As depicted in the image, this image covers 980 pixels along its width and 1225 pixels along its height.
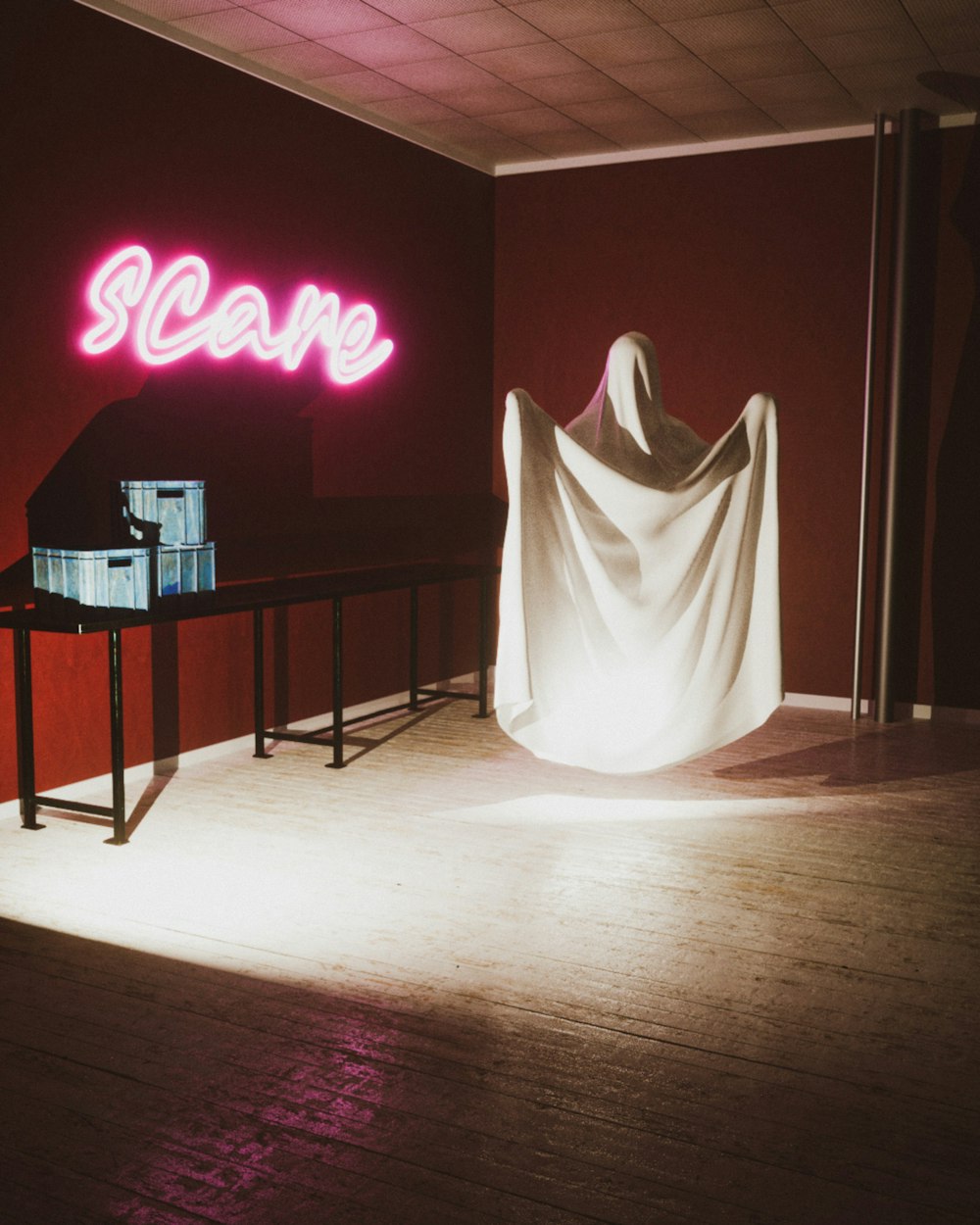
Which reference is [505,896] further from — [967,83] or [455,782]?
[967,83]

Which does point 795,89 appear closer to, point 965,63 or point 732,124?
point 732,124

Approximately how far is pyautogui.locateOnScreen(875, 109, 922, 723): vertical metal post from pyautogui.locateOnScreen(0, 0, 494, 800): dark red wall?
2.46 meters

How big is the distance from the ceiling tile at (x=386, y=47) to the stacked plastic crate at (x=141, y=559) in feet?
6.85

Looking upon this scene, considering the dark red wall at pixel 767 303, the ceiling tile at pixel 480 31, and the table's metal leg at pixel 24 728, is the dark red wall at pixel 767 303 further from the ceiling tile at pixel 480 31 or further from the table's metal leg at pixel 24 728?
the table's metal leg at pixel 24 728

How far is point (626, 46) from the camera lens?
5172mm

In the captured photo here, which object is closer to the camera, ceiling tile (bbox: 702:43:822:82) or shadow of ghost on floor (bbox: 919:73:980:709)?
ceiling tile (bbox: 702:43:822:82)

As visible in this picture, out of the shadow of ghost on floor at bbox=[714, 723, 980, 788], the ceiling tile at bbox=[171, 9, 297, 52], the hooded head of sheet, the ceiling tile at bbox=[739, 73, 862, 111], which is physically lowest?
the shadow of ghost on floor at bbox=[714, 723, 980, 788]

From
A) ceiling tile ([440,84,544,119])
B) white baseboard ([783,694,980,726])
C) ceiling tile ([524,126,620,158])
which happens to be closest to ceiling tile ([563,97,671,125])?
ceiling tile ([524,126,620,158])

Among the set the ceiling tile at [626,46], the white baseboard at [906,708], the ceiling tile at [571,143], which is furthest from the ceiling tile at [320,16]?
the white baseboard at [906,708]

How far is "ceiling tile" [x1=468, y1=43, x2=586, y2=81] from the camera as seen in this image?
5.24m

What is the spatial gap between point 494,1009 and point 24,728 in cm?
225

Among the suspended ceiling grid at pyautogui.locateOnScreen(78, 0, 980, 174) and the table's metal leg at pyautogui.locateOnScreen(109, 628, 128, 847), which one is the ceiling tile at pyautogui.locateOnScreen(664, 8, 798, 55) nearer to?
the suspended ceiling grid at pyautogui.locateOnScreen(78, 0, 980, 174)

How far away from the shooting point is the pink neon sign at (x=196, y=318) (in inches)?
186

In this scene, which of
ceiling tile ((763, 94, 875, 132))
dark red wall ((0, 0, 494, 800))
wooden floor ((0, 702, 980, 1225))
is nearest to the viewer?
wooden floor ((0, 702, 980, 1225))
